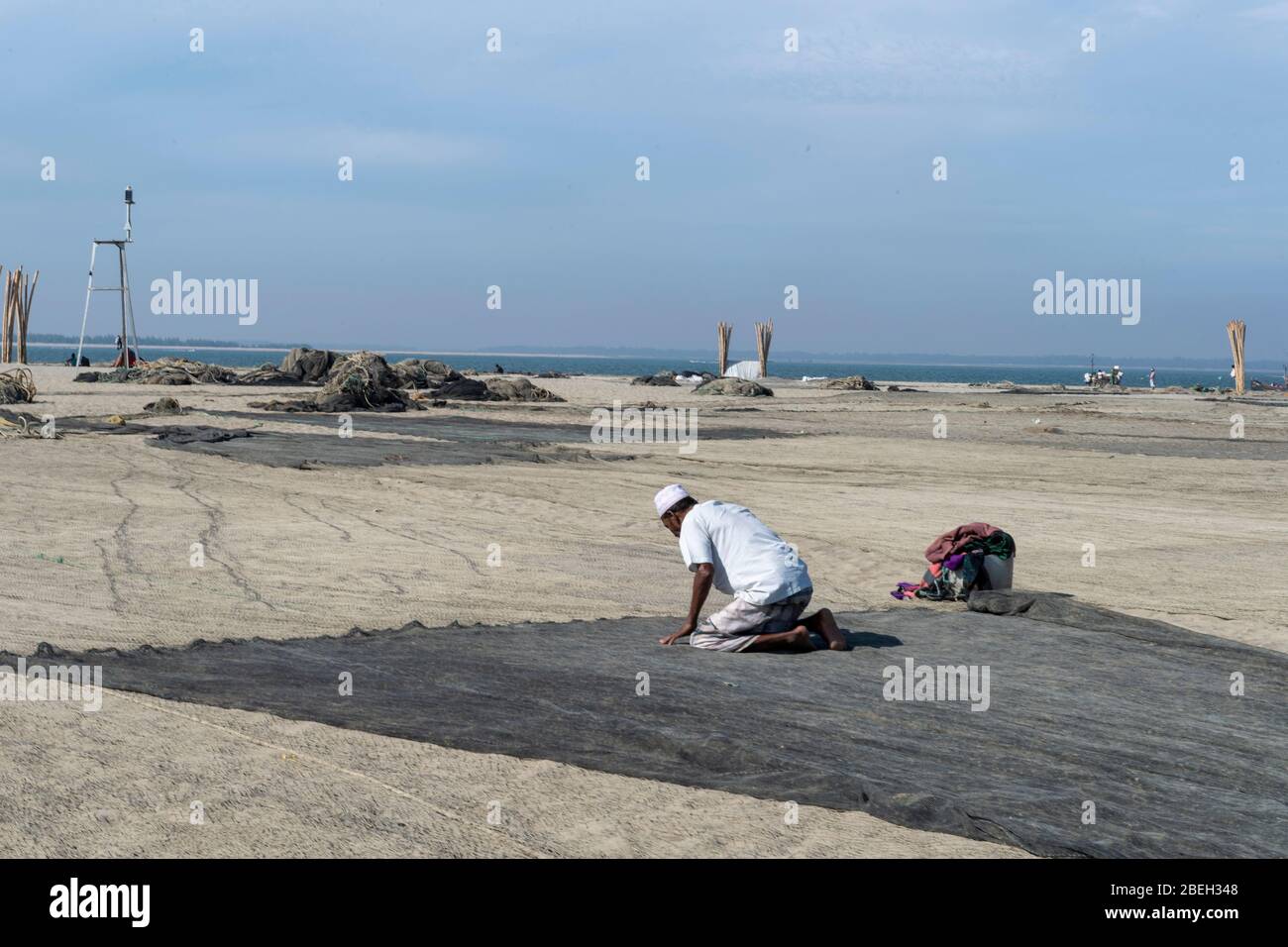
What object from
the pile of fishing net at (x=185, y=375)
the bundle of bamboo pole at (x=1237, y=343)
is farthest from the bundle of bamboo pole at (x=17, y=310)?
the bundle of bamboo pole at (x=1237, y=343)

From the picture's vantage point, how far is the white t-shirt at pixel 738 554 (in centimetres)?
842

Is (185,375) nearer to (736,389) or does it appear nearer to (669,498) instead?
(736,389)

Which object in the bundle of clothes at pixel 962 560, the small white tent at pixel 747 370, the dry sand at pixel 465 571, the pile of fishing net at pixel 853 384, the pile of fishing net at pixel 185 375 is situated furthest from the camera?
the small white tent at pixel 747 370

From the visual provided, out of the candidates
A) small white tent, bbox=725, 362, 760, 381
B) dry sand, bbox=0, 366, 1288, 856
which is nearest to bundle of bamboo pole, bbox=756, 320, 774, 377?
small white tent, bbox=725, 362, 760, 381

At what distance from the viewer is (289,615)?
30.7 ft

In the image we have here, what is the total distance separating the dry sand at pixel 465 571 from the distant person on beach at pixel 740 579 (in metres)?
1.78

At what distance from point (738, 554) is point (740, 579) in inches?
6.9

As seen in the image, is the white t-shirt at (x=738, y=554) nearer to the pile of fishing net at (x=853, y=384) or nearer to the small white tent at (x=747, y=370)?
the pile of fishing net at (x=853, y=384)

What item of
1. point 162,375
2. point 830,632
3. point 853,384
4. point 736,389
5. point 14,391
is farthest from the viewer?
point 853,384

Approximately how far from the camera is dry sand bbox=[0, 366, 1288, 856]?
516 cm

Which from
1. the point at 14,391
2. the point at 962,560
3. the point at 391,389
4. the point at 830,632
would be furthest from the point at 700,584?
the point at 391,389

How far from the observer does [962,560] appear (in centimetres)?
1071

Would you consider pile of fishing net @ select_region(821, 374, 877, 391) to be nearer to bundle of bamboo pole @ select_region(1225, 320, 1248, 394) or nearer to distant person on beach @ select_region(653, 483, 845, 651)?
bundle of bamboo pole @ select_region(1225, 320, 1248, 394)
